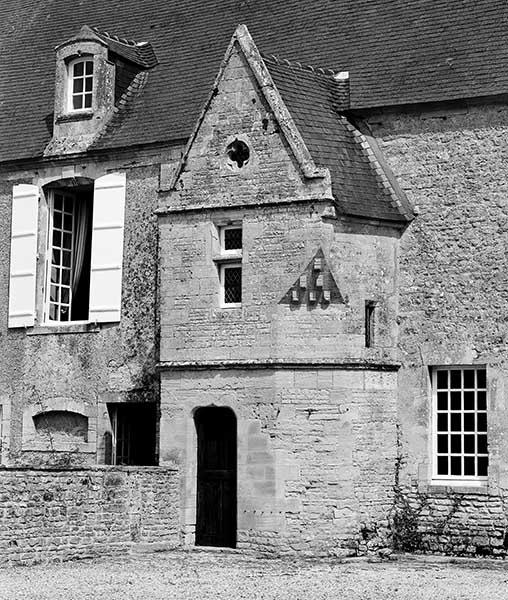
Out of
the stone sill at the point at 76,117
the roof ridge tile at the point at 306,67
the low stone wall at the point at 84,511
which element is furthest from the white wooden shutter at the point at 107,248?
the low stone wall at the point at 84,511

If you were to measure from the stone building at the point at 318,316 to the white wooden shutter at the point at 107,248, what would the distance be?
0.27m

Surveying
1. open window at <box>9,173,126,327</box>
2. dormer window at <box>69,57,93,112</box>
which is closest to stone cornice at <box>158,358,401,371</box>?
open window at <box>9,173,126,327</box>

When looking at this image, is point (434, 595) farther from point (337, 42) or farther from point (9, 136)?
point (9, 136)

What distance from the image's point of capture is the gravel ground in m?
13.9

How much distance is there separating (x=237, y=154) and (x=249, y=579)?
642 centimetres

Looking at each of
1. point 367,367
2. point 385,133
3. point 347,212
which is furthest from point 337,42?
point 367,367

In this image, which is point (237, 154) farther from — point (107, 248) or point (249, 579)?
point (249, 579)

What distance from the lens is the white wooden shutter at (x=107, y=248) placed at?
70.8 ft

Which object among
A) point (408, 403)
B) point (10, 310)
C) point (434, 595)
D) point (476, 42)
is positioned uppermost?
point (476, 42)

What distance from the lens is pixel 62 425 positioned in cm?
2195

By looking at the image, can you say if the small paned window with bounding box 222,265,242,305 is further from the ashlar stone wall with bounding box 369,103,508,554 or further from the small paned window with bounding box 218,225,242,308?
the ashlar stone wall with bounding box 369,103,508,554

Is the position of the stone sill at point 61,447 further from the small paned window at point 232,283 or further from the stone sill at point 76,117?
the stone sill at point 76,117

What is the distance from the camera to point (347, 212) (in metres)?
18.4

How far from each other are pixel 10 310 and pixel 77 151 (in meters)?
2.93
